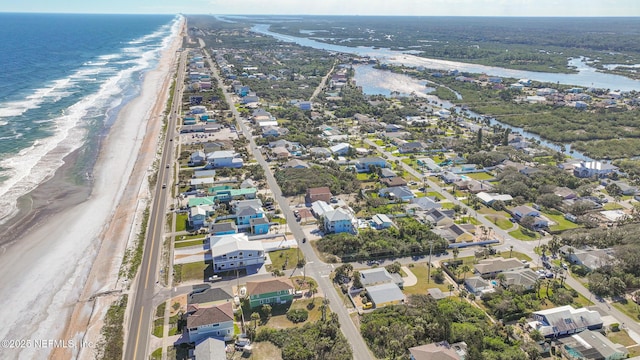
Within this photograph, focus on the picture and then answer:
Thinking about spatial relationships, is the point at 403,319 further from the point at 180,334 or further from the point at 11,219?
the point at 11,219

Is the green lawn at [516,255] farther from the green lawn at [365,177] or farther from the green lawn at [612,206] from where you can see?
the green lawn at [365,177]

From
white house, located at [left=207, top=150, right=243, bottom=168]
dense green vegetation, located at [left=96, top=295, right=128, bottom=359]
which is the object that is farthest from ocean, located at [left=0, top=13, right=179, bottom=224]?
dense green vegetation, located at [left=96, top=295, right=128, bottom=359]

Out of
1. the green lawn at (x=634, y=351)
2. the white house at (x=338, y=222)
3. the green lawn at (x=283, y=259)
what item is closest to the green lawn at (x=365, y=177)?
the white house at (x=338, y=222)

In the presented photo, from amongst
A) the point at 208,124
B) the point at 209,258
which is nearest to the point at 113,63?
the point at 208,124

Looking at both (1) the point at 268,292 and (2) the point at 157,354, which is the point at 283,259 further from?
(2) the point at 157,354

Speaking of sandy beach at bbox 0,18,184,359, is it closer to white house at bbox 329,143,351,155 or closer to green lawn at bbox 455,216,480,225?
white house at bbox 329,143,351,155

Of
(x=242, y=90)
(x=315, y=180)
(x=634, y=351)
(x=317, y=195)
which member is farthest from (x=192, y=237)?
(x=242, y=90)
